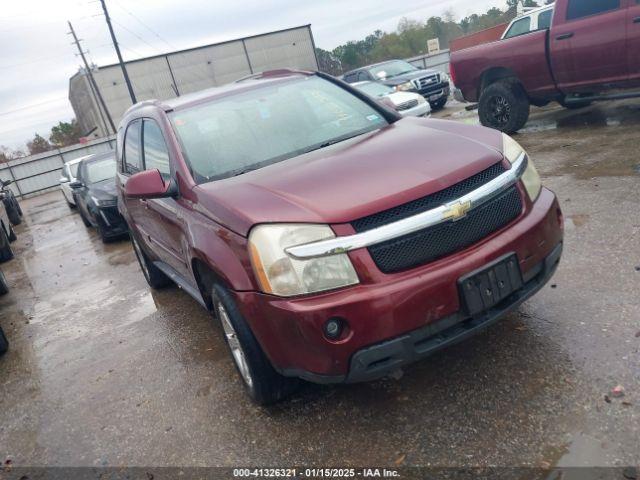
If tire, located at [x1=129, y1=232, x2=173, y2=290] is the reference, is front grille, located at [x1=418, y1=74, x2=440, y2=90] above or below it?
above

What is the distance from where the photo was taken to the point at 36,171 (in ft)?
89.6

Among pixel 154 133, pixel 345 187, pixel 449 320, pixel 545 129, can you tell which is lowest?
pixel 545 129

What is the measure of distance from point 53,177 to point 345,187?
94.1ft

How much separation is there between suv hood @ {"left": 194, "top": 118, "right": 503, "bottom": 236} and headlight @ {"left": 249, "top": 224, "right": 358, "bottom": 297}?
0.06 metres

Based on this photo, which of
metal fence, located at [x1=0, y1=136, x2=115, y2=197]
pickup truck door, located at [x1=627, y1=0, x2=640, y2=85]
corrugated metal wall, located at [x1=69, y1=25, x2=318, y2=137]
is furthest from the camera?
corrugated metal wall, located at [x1=69, y1=25, x2=318, y2=137]

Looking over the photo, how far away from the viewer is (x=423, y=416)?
107 inches

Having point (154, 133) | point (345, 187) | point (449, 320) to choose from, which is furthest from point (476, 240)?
point (154, 133)

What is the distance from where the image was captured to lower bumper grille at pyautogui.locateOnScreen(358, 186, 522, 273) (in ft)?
7.93

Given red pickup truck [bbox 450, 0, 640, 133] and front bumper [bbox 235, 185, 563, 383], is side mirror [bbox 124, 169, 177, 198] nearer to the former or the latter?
front bumper [bbox 235, 185, 563, 383]

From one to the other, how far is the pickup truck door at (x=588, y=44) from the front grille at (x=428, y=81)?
7560 mm

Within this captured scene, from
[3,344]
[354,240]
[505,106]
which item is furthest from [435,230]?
[505,106]

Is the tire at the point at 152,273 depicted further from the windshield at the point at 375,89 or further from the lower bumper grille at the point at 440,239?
the windshield at the point at 375,89

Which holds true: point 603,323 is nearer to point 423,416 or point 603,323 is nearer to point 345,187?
point 423,416

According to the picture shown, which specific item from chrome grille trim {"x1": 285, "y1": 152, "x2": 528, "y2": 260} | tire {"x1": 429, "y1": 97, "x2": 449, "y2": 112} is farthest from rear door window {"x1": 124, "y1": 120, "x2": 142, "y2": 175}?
tire {"x1": 429, "y1": 97, "x2": 449, "y2": 112}
